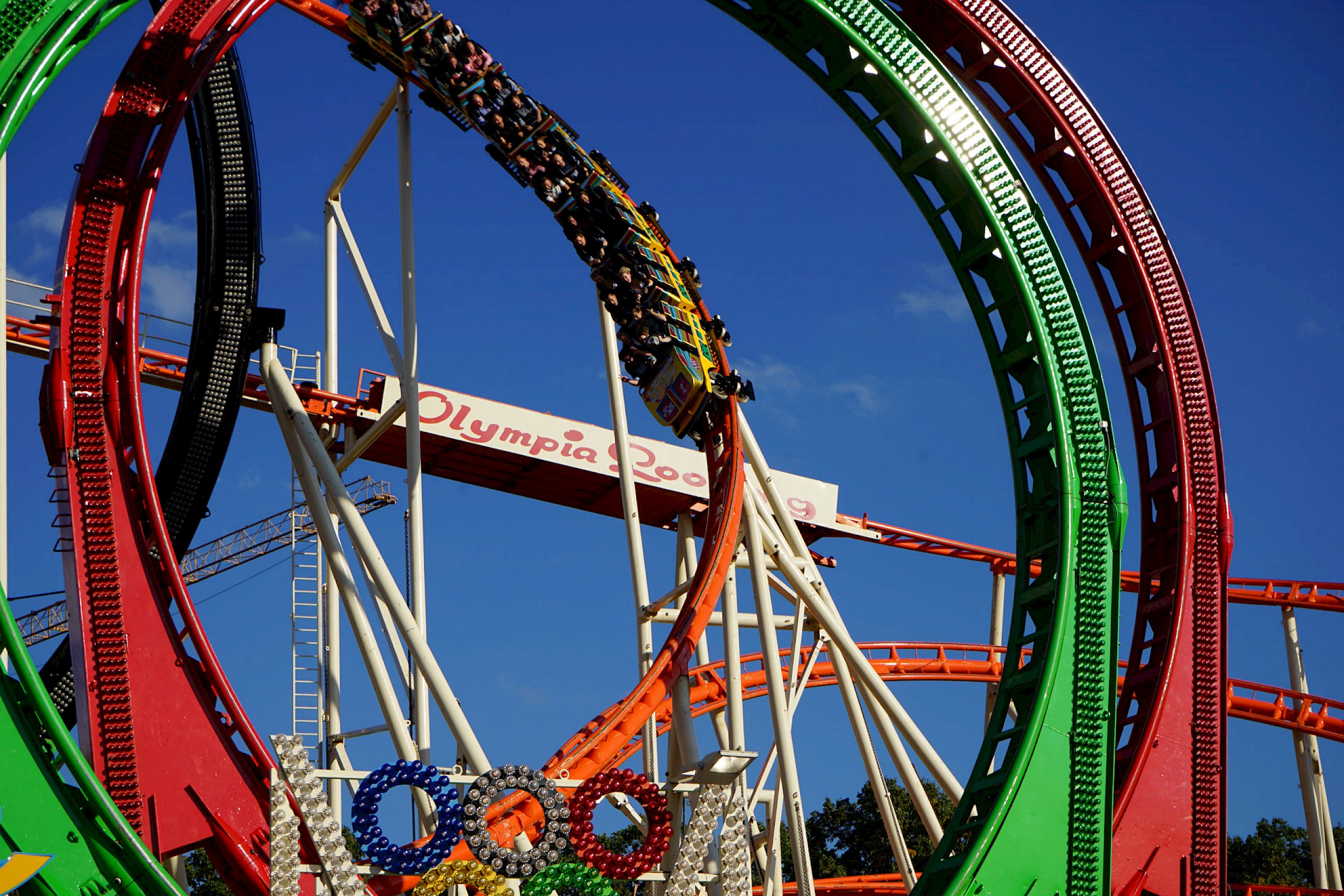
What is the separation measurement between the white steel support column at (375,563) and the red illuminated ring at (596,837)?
5.04 ft

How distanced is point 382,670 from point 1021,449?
4648 mm

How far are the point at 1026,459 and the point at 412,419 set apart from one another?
175 inches

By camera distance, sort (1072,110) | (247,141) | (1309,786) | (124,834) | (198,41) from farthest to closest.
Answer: (1309,786) → (247,141) → (1072,110) → (198,41) → (124,834)

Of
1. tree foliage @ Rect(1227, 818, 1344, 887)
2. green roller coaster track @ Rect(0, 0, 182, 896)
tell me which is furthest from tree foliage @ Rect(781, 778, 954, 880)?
green roller coaster track @ Rect(0, 0, 182, 896)

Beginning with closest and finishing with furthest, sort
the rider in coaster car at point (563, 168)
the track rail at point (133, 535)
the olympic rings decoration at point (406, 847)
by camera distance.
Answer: the olympic rings decoration at point (406, 847) < the track rail at point (133, 535) < the rider in coaster car at point (563, 168)

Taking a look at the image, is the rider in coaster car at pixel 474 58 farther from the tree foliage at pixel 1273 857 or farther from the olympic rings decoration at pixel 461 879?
the tree foliage at pixel 1273 857

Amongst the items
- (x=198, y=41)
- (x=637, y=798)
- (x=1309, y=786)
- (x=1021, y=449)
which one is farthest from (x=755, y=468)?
(x=1309, y=786)

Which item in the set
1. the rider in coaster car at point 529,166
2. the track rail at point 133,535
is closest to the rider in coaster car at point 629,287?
the rider in coaster car at point 529,166

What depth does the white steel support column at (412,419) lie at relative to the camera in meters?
10.0

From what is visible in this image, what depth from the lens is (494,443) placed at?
17859mm

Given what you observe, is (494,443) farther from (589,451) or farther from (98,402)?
(98,402)

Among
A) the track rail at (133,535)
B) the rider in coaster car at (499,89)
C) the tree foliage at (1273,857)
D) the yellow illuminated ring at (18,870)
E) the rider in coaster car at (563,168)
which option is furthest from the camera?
the tree foliage at (1273,857)

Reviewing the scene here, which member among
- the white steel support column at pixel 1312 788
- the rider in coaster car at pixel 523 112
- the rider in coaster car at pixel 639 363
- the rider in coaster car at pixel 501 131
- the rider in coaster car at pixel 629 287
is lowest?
the white steel support column at pixel 1312 788

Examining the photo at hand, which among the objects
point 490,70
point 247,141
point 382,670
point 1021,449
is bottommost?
point 382,670
